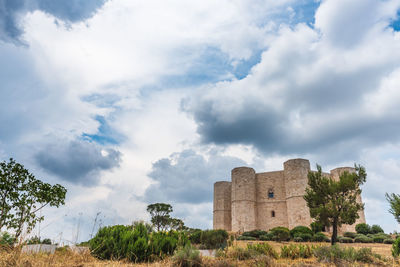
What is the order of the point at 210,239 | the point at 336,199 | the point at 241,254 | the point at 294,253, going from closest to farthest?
the point at 241,254 → the point at 294,253 → the point at 210,239 → the point at 336,199

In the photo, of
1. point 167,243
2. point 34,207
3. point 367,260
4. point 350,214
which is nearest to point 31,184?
point 34,207

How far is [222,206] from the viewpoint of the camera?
3638 cm

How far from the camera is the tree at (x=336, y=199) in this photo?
15672mm

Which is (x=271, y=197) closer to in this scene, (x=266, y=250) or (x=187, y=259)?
(x=266, y=250)

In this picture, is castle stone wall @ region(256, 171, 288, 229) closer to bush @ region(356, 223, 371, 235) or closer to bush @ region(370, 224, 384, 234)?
bush @ region(356, 223, 371, 235)

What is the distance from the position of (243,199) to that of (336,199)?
1649 cm

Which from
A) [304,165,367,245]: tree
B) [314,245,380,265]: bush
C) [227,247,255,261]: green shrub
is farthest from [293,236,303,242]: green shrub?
[227,247,255,261]: green shrub

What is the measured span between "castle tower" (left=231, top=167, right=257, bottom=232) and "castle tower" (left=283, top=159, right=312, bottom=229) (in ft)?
12.6

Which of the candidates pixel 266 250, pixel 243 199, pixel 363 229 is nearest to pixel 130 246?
pixel 266 250

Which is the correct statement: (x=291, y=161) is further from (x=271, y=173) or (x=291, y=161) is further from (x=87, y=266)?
(x=87, y=266)

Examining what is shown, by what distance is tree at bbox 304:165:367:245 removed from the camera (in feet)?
51.4

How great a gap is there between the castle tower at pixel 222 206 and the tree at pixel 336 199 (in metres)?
20.3

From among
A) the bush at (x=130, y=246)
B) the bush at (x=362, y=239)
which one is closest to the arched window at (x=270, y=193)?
the bush at (x=362, y=239)

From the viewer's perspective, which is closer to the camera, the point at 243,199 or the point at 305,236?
the point at 305,236
